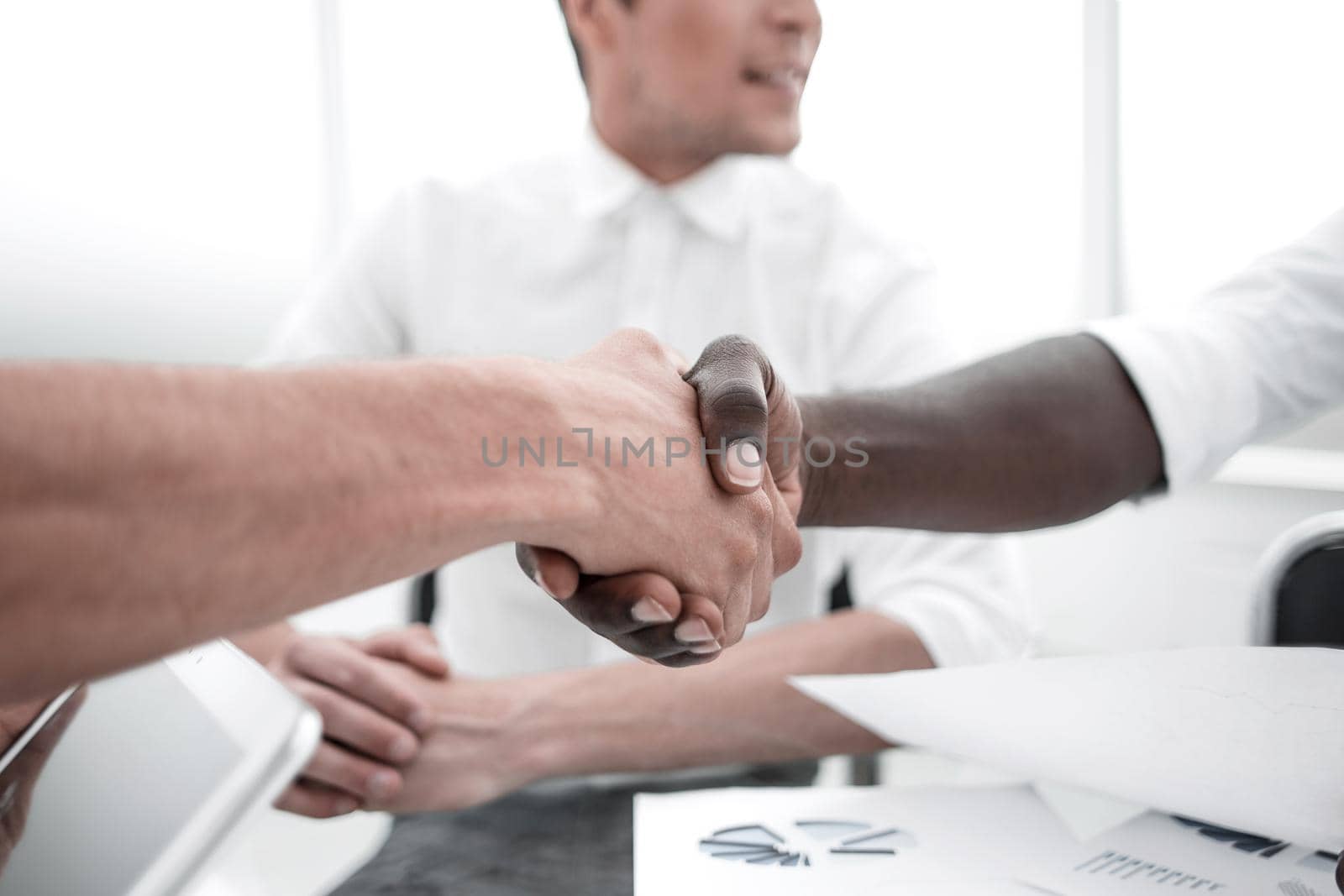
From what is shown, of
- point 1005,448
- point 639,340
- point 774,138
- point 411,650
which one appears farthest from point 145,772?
point 774,138

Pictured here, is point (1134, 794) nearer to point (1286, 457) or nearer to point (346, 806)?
point (346, 806)

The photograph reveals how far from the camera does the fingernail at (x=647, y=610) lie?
397 millimetres

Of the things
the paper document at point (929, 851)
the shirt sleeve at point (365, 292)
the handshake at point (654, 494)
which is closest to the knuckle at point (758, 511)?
the handshake at point (654, 494)

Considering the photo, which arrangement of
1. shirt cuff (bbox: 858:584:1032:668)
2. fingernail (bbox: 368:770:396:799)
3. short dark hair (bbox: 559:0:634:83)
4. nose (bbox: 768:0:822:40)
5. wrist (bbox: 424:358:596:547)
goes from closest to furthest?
wrist (bbox: 424:358:596:547)
fingernail (bbox: 368:770:396:799)
shirt cuff (bbox: 858:584:1032:668)
nose (bbox: 768:0:822:40)
short dark hair (bbox: 559:0:634:83)

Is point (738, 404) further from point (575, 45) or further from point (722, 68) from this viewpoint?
point (575, 45)

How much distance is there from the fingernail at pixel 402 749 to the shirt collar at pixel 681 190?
0.64m

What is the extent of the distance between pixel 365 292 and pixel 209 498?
35.7 inches

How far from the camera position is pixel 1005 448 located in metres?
0.62

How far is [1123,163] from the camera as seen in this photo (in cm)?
183

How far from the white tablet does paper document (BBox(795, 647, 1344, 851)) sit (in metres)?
0.25

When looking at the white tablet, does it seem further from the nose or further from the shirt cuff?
the nose

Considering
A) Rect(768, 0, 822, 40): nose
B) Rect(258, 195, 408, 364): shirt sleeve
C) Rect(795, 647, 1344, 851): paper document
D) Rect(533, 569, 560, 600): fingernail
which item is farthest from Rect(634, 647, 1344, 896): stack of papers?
Rect(258, 195, 408, 364): shirt sleeve

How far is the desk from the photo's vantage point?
429 mm

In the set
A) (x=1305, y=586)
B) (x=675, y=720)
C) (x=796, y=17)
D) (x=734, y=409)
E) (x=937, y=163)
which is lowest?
(x=675, y=720)
